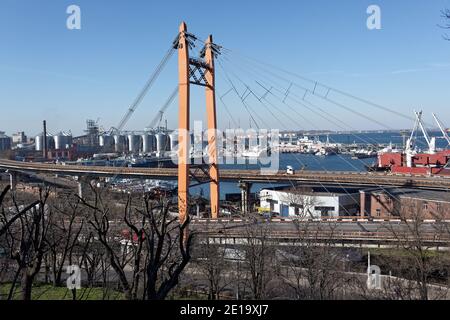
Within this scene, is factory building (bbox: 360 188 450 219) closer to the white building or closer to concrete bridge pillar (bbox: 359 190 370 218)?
concrete bridge pillar (bbox: 359 190 370 218)

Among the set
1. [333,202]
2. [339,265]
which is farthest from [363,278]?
[333,202]

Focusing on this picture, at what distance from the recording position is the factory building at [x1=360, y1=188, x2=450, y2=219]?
9.95 m

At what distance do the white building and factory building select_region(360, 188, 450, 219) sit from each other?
405 millimetres

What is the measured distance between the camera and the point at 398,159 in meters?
20.0

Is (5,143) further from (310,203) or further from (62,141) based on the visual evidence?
(310,203)

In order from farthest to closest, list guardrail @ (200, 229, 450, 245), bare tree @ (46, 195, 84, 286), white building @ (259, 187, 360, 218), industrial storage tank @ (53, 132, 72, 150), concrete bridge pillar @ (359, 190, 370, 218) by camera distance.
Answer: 1. industrial storage tank @ (53, 132, 72, 150)
2. concrete bridge pillar @ (359, 190, 370, 218)
3. white building @ (259, 187, 360, 218)
4. guardrail @ (200, 229, 450, 245)
5. bare tree @ (46, 195, 84, 286)

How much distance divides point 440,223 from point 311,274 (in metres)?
3.32

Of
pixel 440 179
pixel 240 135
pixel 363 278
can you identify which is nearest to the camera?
pixel 363 278

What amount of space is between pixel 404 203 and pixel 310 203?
7.74ft

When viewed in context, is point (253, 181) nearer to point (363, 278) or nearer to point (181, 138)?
point (181, 138)

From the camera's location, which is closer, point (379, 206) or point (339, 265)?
point (339, 265)

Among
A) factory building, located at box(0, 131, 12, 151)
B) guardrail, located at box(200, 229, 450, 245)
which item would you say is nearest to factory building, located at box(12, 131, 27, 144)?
factory building, located at box(0, 131, 12, 151)
